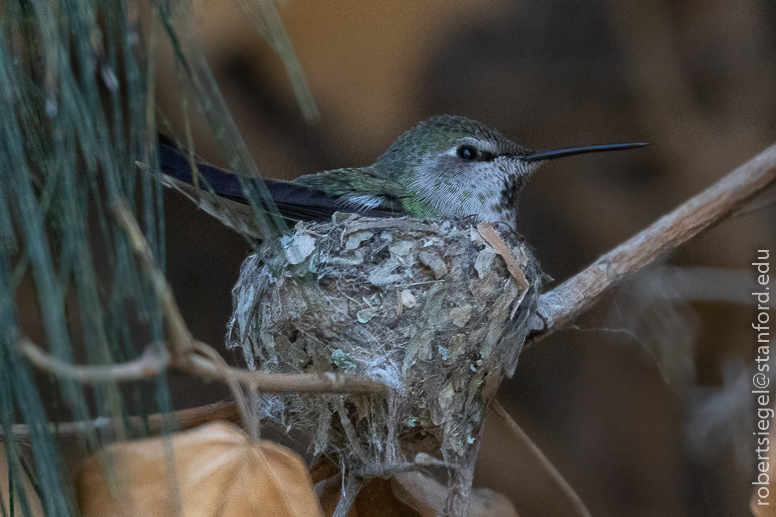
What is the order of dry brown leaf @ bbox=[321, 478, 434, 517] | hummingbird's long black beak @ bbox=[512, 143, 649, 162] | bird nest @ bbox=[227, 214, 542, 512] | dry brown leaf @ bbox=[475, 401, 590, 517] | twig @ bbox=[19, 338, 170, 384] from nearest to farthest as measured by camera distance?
twig @ bbox=[19, 338, 170, 384] → bird nest @ bbox=[227, 214, 542, 512] → dry brown leaf @ bbox=[321, 478, 434, 517] → hummingbird's long black beak @ bbox=[512, 143, 649, 162] → dry brown leaf @ bbox=[475, 401, 590, 517]

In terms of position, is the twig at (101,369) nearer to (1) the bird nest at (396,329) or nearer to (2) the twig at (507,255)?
(1) the bird nest at (396,329)

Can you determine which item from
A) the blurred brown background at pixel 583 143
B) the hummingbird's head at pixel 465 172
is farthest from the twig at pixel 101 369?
the blurred brown background at pixel 583 143

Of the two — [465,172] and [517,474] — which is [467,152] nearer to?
[465,172]

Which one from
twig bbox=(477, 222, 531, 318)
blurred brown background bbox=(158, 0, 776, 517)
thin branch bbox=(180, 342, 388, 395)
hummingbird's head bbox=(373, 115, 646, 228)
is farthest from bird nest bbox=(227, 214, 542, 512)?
blurred brown background bbox=(158, 0, 776, 517)

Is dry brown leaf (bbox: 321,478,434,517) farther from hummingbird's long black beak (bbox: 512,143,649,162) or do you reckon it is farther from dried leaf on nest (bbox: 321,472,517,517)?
hummingbird's long black beak (bbox: 512,143,649,162)

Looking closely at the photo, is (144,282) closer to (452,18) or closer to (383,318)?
(383,318)

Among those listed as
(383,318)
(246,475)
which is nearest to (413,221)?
(383,318)
